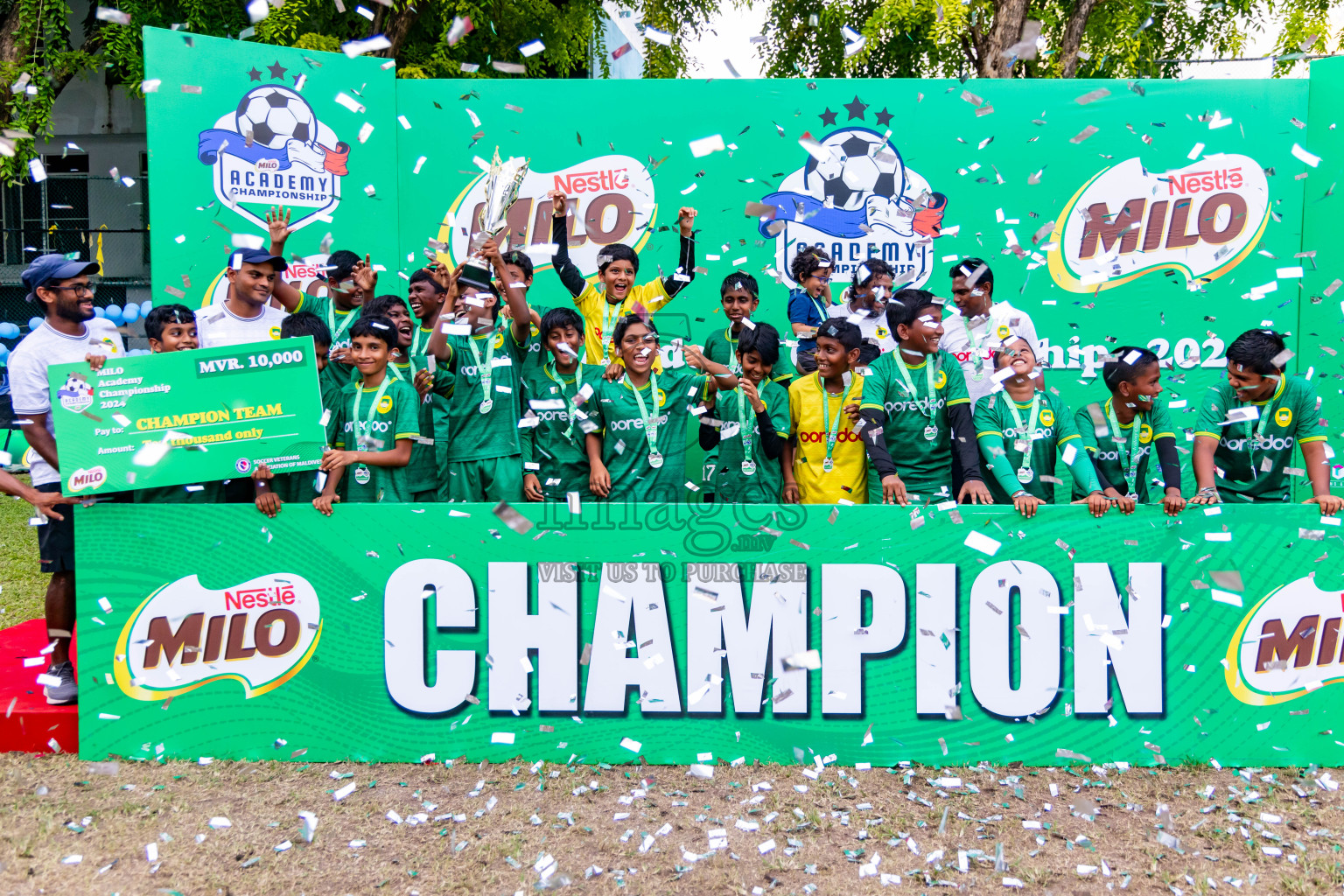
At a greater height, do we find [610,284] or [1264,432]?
[610,284]

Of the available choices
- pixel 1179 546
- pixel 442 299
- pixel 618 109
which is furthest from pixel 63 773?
pixel 618 109

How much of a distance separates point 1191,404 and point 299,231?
19.5 ft

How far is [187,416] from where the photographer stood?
3.96 meters

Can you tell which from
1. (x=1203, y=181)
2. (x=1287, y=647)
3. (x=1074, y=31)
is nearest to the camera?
(x=1287, y=647)

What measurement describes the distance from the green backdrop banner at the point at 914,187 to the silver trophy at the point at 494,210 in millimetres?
724

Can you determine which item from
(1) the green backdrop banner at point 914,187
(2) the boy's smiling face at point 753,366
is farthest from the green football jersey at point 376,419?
(1) the green backdrop banner at point 914,187

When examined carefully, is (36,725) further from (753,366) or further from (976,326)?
(976,326)

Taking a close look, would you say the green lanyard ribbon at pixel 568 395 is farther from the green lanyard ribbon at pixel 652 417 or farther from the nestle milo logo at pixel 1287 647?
the nestle milo logo at pixel 1287 647

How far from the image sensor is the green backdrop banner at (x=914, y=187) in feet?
21.3

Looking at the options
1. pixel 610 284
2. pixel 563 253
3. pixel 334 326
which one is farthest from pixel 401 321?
pixel 563 253

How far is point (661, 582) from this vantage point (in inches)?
154

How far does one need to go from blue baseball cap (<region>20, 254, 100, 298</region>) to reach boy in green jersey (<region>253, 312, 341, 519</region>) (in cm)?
91

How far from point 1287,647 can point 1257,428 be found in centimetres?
111

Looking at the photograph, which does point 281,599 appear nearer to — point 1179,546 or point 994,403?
point 994,403
